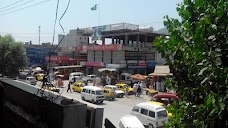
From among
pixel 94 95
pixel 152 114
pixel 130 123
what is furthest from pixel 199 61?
Result: pixel 94 95

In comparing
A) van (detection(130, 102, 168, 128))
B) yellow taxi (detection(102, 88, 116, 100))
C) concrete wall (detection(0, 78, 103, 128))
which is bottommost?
yellow taxi (detection(102, 88, 116, 100))

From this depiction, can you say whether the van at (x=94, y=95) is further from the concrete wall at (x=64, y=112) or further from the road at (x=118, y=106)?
the concrete wall at (x=64, y=112)

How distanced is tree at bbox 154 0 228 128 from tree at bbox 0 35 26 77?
30.3m

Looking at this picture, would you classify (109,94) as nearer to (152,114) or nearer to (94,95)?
(94,95)

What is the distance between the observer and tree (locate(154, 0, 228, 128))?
2.43 m

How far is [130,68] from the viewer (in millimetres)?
42438

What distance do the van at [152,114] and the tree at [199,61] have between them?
1207cm

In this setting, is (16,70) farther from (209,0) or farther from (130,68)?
(209,0)

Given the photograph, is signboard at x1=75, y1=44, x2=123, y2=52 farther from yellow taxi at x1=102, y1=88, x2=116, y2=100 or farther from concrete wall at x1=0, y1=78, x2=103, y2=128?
concrete wall at x1=0, y1=78, x2=103, y2=128

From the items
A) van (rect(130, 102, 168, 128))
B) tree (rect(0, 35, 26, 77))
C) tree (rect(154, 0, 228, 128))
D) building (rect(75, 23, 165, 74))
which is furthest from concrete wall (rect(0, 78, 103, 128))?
building (rect(75, 23, 165, 74))

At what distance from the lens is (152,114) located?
15.4m

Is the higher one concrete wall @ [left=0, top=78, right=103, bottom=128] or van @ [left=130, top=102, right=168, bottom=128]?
concrete wall @ [left=0, top=78, right=103, bottom=128]

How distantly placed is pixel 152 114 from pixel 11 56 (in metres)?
22.2

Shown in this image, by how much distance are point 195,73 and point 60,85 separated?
117 feet
